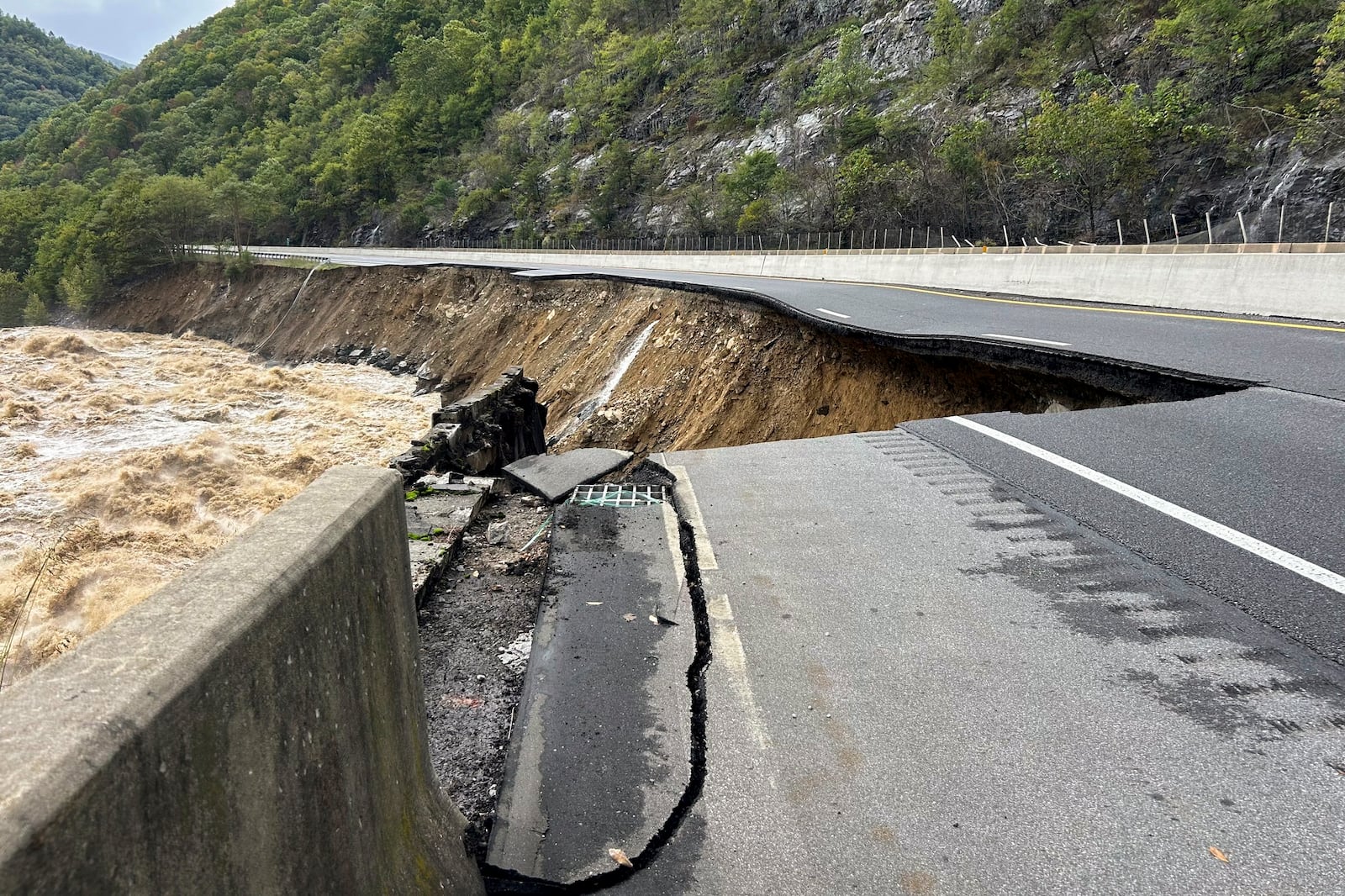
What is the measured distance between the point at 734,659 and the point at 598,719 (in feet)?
2.35

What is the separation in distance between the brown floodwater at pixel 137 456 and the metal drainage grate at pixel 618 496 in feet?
11.6

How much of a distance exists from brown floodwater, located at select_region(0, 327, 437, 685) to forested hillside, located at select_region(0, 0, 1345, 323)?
28.0 metres

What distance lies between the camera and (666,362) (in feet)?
53.7

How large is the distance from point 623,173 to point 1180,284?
50856 mm

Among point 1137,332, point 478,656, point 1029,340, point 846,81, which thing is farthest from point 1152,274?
point 846,81

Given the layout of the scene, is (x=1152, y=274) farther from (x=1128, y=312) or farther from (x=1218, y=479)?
(x=1218, y=479)

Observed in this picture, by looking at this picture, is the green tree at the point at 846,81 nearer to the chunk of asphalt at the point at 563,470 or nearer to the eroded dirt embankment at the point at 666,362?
the eroded dirt embankment at the point at 666,362

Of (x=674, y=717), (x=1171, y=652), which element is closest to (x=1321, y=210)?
(x=1171, y=652)

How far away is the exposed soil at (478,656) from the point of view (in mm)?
2898

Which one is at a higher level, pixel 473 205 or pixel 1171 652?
pixel 473 205

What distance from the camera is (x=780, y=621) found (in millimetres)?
3777

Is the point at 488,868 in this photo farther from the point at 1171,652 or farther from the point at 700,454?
the point at 700,454

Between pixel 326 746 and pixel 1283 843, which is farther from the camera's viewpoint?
pixel 1283 843

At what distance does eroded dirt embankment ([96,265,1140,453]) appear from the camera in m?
11.1
